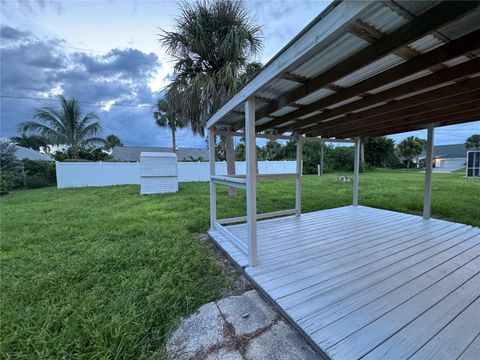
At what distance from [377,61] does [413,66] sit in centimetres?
30

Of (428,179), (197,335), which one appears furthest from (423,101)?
(197,335)

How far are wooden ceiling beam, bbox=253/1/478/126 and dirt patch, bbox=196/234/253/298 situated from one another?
202 centimetres

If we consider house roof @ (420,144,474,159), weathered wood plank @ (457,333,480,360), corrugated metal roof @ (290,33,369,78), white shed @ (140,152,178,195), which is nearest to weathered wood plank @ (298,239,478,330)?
weathered wood plank @ (457,333,480,360)

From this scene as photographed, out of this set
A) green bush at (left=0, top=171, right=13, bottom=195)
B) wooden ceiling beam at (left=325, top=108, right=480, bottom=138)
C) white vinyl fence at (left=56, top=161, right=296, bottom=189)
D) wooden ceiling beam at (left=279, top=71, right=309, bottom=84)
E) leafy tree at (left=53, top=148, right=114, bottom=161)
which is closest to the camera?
wooden ceiling beam at (left=279, top=71, right=309, bottom=84)

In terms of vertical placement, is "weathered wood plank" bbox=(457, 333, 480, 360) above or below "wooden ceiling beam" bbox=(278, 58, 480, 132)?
below

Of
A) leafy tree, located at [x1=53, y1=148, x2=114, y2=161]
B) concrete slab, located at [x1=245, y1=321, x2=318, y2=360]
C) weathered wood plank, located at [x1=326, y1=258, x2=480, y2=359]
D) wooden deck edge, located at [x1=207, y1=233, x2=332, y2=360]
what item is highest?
→ leafy tree, located at [x1=53, y1=148, x2=114, y2=161]

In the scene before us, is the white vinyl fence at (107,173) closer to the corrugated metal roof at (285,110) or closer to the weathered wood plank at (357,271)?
the corrugated metal roof at (285,110)

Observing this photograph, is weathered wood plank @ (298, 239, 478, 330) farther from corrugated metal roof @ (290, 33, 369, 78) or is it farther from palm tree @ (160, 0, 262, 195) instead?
palm tree @ (160, 0, 262, 195)

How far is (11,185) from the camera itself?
9.39 m

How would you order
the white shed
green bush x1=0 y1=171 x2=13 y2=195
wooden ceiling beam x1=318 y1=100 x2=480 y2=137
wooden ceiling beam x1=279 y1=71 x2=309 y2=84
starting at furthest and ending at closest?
A: green bush x1=0 y1=171 x2=13 y2=195, the white shed, wooden ceiling beam x1=318 y1=100 x2=480 y2=137, wooden ceiling beam x1=279 y1=71 x2=309 y2=84

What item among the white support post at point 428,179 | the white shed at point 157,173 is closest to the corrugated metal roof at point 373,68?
the white support post at point 428,179

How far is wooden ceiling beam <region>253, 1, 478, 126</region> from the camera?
98 cm

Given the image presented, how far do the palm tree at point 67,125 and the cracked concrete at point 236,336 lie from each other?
52.0 feet

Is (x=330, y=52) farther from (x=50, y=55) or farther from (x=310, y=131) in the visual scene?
(x=50, y=55)
